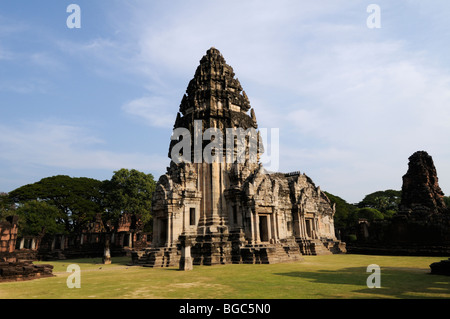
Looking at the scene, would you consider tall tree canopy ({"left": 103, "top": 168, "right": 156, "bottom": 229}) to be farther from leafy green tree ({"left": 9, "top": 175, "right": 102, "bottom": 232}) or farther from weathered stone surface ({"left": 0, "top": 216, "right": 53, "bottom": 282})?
weathered stone surface ({"left": 0, "top": 216, "right": 53, "bottom": 282})

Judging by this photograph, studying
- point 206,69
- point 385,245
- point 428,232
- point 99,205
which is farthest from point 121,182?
point 428,232

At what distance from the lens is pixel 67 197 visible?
140ft

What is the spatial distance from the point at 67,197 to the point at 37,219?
22.8 ft

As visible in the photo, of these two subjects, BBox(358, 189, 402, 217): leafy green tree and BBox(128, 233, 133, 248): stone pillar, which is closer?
BBox(128, 233, 133, 248): stone pillar

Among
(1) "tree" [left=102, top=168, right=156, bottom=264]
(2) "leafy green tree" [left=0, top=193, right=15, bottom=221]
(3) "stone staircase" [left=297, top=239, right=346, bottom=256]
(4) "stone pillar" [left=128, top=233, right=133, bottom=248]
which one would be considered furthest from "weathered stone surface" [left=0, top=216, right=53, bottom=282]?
(1) "tree" [left=102, top=168, right=156, bottom=264]

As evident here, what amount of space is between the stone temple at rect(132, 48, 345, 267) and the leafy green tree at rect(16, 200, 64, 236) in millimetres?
23285

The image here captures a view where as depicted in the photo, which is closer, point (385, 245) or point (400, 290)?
point (400, 290)

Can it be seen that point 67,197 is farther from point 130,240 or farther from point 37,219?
point 130,240

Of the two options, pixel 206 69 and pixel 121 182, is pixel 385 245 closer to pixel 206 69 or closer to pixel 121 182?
pixel 206 69

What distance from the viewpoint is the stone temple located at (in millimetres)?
18438

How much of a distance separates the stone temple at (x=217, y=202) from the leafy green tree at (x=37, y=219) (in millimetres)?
23285

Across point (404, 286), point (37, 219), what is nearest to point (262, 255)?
point (404, 286)

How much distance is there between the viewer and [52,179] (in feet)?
144
